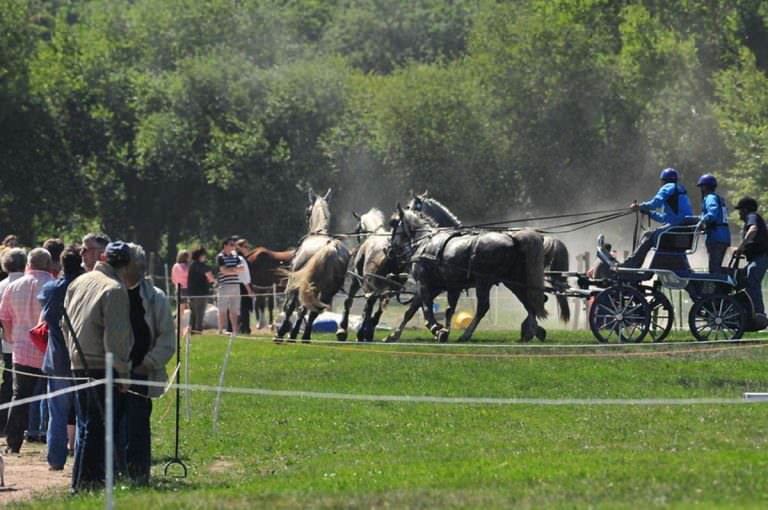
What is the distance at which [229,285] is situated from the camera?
3362 centimetres

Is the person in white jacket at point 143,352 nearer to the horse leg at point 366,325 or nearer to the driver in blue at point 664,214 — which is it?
the driver in blue at point 664,214

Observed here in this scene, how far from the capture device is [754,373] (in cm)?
2072

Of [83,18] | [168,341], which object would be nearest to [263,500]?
[168,341]

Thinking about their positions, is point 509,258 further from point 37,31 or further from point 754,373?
point 37,31

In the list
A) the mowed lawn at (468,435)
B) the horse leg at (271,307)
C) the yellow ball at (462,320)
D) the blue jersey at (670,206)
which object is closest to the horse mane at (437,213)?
the mowed lawn at (468,435)

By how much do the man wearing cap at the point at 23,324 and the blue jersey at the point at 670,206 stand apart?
9949 millimetres

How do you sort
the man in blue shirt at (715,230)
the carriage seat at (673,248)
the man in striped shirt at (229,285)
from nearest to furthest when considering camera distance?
the man in blue shirt at (715,230), the carriage seat at (673,248), the man in striped shirt at (229,285)

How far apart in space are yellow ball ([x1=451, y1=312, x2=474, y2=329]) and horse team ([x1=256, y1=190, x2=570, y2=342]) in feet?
18.6

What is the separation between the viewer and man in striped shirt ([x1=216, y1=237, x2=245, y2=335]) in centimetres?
3300

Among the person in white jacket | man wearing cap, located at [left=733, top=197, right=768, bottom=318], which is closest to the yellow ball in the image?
man wearing cap, located at [left=733, top=197, right=768, bottom=318]

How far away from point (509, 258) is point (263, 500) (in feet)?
52.8

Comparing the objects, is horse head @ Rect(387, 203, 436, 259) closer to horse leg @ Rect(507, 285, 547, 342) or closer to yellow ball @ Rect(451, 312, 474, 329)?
horse leg @ Rect(507, 285, 547, 342)

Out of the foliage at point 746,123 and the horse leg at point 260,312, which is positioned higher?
the foliage at point 746,123

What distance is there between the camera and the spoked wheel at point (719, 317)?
23672 millimetres
